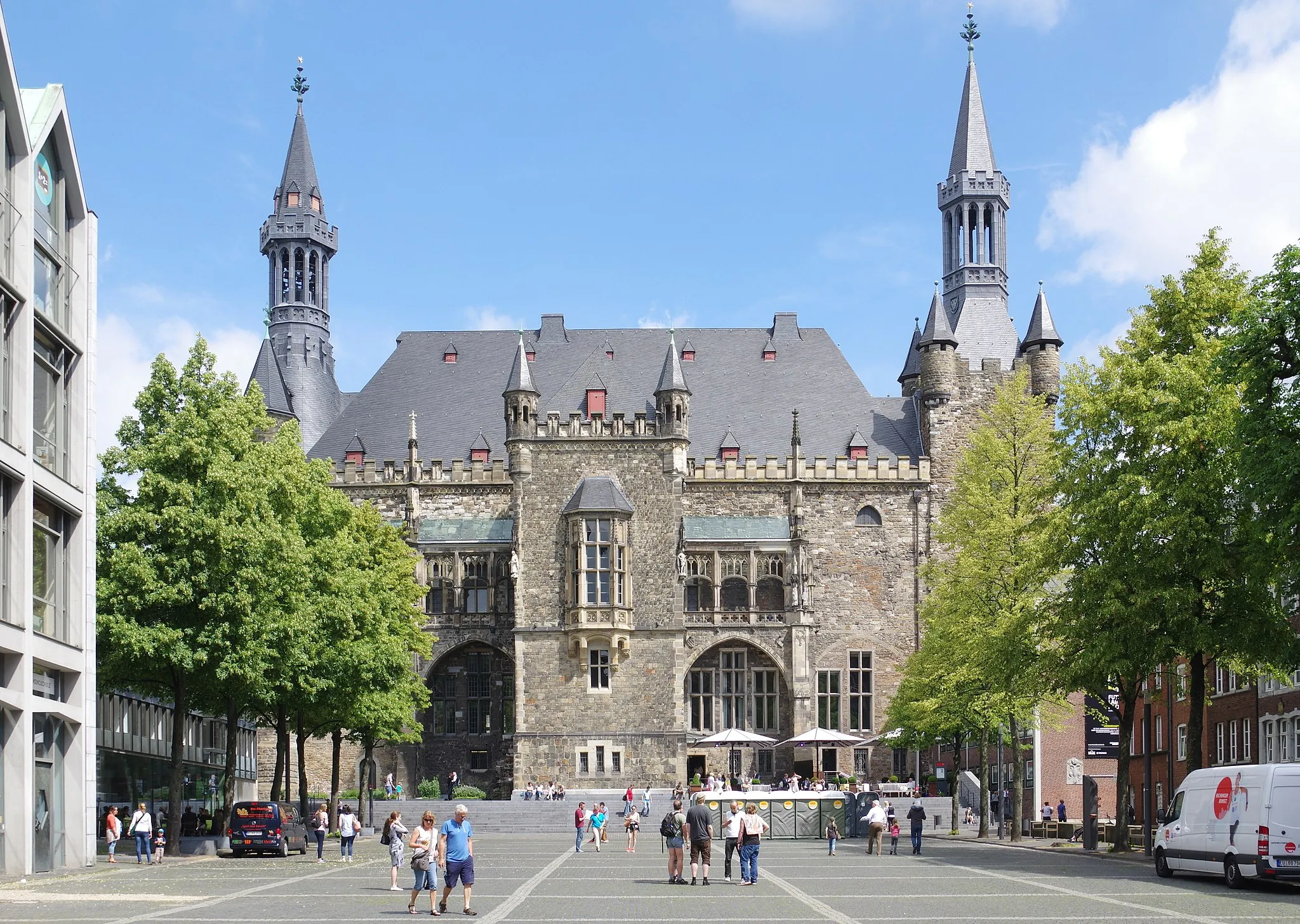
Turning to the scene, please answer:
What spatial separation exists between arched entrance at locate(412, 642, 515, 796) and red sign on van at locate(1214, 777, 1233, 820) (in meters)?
46.4

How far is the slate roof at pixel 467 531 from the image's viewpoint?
239 feet

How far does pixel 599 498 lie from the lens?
70.2 m

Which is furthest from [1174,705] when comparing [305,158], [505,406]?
[305,158]

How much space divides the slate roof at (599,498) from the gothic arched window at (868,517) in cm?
1062

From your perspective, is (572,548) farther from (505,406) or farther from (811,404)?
(811,404)

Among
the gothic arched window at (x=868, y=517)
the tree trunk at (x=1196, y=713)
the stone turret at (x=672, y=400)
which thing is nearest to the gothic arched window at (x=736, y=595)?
the gothic arched window at (x=868, y=517)

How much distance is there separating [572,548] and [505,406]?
6.72 m

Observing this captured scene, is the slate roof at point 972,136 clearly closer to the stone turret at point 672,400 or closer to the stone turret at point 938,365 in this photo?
the stone turret at point 938,365

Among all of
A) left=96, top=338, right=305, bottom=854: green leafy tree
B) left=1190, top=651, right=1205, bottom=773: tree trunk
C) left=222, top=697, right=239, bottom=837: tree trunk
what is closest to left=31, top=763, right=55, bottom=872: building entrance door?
left=96, top=338, right=305, bottom=854: green leafy tree

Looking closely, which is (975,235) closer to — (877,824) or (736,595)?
(736,595)

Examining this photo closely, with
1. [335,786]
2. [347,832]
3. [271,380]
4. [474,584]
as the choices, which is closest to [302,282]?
[271,380]

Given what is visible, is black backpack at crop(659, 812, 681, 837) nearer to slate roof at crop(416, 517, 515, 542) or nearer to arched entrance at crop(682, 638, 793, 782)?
arched entrance at crop(682, 638, 793, 782)

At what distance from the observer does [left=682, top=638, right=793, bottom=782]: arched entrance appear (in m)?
71.5

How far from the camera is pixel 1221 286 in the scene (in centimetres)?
3675
